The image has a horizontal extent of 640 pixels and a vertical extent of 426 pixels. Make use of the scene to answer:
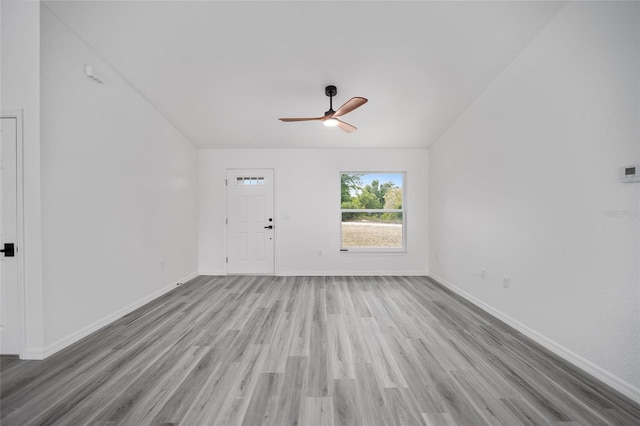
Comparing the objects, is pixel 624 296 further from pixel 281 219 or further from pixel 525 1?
pixel 281 219

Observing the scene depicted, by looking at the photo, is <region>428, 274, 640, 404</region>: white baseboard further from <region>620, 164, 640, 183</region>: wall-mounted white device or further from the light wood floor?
<region>620, 164, 640, 183</region>: wall-mounted white device

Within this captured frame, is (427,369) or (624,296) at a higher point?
(624,296)

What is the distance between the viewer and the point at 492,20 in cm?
228

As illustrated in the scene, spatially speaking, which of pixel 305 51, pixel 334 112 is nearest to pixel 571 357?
pixel 334 112

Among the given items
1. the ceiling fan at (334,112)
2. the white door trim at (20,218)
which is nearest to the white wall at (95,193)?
the white door trim at (20,218)

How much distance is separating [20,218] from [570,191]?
4.62 meters

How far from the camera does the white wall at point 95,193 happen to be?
2.19m

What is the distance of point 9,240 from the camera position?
2062mm

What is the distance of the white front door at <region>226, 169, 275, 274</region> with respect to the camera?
16.1 feet

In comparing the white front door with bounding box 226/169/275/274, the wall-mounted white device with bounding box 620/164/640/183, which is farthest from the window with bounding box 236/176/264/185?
the wall-mounted white device with bounding box 620/164/640/183

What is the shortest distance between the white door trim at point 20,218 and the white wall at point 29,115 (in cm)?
2

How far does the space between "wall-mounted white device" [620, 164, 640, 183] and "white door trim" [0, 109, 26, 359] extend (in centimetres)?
461

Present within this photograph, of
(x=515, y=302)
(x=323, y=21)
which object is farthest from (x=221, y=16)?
(x=515, y=302)

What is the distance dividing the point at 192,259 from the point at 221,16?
3.92 metres
